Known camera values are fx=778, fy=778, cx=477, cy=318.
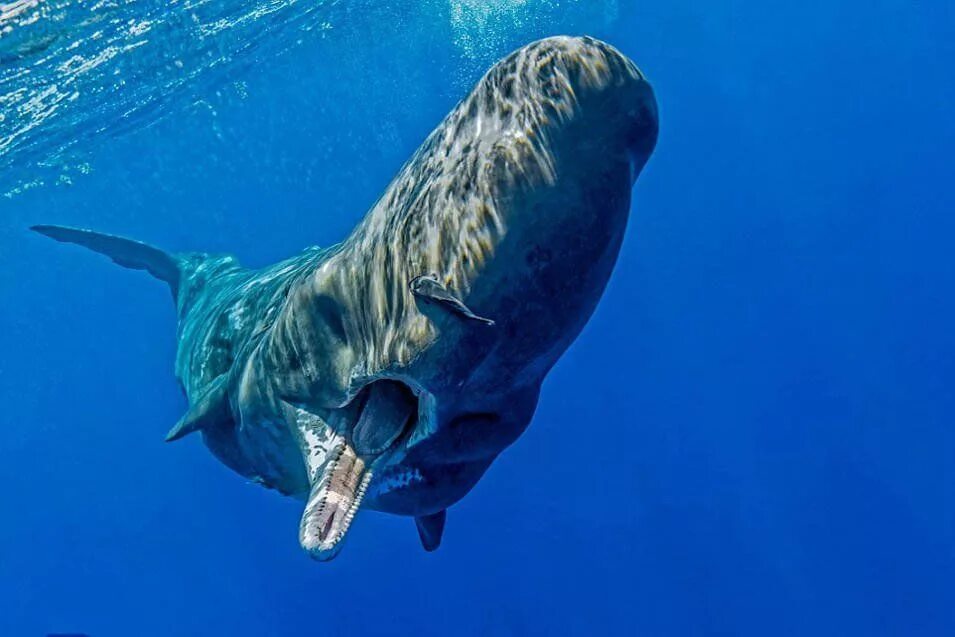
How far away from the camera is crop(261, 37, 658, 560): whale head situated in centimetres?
219

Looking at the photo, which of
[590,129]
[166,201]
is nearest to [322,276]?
[590,129]

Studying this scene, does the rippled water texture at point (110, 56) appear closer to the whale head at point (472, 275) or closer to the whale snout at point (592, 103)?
the whale head at point (472, 275)

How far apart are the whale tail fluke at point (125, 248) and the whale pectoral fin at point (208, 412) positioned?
5215 millimetres

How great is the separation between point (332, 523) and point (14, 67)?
1572 centimetres

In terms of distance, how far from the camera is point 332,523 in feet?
9.40

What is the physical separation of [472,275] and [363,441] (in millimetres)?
1154

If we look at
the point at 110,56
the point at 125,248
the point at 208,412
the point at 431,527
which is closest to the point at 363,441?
the point at 208,412

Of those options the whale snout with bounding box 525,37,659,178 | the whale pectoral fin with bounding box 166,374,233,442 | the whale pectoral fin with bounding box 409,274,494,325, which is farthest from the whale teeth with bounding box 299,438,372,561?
the whale pectoral fin with bounding box 166,374,233,442

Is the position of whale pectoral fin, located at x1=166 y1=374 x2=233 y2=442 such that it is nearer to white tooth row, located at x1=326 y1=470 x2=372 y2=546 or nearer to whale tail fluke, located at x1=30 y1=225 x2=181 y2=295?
white tooth row, located at x1=326 y1=470 x2=372 y2=546

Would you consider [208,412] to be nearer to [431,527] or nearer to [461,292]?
[431,527]

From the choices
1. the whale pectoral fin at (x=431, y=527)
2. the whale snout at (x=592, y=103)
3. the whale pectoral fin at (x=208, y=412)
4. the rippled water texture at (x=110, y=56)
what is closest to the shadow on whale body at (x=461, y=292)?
the whale snout at (x=592, y=103)

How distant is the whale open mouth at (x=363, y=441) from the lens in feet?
9.80

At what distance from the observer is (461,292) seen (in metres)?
2.30

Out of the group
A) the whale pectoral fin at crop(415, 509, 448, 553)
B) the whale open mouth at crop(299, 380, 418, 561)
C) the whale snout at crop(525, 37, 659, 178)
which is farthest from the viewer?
the whale pectoral fin at crop(415, 509, 448, 553)
